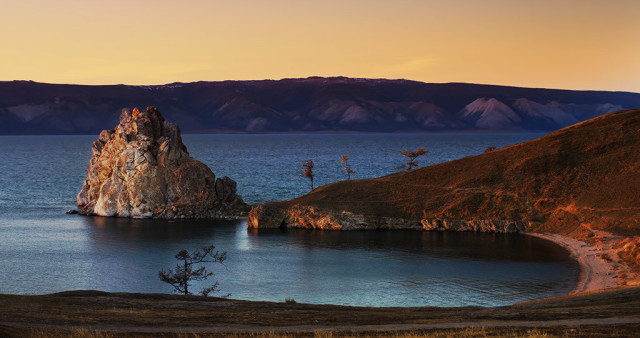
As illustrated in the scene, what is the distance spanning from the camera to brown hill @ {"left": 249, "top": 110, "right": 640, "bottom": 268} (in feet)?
289

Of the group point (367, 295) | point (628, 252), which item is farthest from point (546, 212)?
point (367, 295)

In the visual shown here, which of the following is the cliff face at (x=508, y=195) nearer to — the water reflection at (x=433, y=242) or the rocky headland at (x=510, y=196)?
the rocky headland at (x=510, y=196)

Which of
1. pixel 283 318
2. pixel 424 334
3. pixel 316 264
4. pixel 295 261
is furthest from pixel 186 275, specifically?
pixel 424 334

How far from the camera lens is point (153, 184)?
105750 millimetres

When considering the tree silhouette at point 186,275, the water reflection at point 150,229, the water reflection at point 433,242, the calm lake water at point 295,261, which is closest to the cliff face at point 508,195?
the water reflection at point 433,242

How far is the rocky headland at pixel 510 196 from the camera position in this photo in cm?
8731

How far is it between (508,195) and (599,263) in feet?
95.6

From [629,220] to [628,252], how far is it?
52.9 ft

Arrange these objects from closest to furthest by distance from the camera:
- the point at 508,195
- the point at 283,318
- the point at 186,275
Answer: the point at 283,318 < the point at 186,275 < the point at 508,195

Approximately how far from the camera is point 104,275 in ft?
212

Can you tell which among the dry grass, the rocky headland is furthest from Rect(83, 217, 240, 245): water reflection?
the dry grass

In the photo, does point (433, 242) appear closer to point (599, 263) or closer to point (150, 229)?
point (599, 263)

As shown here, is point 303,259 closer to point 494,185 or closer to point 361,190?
point 361,190

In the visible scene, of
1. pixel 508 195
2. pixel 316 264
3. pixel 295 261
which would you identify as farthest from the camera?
pixel 508 195
